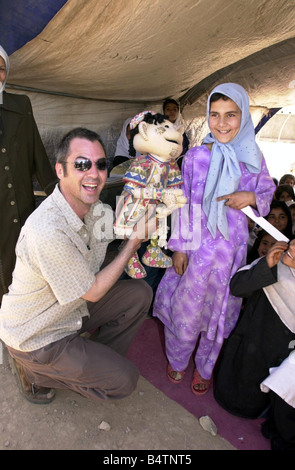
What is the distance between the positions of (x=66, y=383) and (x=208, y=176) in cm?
143

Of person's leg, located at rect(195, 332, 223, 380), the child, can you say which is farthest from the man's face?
person's leg, located at rect(195, 332, 223, 380)

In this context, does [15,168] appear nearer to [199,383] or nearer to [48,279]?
[48,279]

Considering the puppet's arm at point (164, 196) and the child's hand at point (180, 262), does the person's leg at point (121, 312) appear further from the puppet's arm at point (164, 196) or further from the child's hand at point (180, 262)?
the puppet's arm at point (164, 196)

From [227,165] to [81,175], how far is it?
2.71 feet

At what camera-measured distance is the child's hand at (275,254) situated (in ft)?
6.00

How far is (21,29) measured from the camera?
1.93 metres

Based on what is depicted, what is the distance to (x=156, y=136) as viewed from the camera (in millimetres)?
1922

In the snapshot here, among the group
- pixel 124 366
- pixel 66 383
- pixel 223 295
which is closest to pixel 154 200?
pixel 223 295

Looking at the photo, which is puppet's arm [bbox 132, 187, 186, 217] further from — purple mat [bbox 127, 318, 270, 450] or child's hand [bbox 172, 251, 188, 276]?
purple mat [bbox 127, 318, 270, 450]

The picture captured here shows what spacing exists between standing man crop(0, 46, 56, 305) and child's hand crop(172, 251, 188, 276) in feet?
3.35

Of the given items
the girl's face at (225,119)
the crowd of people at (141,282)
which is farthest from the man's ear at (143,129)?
the girl's face at (225,119)

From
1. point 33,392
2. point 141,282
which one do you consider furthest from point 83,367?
point 141,282

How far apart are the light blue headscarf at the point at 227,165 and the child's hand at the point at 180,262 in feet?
0.90

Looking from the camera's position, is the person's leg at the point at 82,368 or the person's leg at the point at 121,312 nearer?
the person's leg at the point at 82,368
